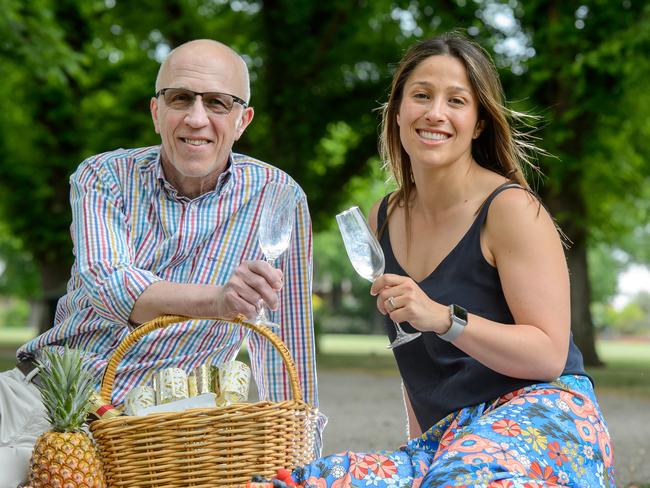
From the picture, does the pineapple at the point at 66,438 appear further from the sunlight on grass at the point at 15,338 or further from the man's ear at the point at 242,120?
the sunlight on grass at the point at 15,338

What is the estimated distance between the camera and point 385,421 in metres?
11.0

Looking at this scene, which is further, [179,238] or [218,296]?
[179,238]

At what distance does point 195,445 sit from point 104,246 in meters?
1.13

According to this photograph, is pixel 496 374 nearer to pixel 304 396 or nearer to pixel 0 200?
pixel 304 396

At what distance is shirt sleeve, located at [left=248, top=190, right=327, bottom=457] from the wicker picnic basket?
3.63 ft

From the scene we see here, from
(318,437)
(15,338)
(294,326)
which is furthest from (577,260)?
(15,338)

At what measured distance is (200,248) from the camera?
4223mm

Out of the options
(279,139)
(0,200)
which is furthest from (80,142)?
(279,139)

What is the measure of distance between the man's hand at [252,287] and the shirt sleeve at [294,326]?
3.30 feet

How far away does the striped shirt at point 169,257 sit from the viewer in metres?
4.05

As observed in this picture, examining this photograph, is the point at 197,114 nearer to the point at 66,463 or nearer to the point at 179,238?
the point at 179,238

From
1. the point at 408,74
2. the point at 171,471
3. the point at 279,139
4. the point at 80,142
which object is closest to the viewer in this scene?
the point at 171,471

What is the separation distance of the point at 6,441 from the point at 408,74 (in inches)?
83.1

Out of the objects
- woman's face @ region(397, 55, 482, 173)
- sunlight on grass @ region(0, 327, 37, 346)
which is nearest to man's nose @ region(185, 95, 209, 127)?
woman's face @ region(397, 55, 482, 173)
